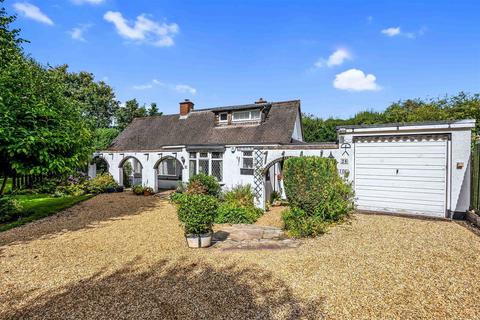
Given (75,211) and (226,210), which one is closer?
(226,210)

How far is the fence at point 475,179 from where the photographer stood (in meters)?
8.05

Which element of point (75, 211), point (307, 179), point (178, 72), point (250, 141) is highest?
point (178, 72)

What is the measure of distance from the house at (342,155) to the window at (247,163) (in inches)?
2.2

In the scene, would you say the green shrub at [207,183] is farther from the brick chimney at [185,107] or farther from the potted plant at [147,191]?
the brick chimney at [185,107]

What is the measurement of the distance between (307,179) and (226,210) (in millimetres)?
3649

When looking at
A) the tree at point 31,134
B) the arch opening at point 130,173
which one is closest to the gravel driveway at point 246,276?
the tree at point 31,134

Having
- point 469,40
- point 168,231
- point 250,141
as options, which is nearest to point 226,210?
point 168,231

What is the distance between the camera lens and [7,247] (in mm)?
6930

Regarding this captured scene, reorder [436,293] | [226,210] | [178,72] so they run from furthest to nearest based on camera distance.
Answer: [178,72] < [226,210] < [436,293]

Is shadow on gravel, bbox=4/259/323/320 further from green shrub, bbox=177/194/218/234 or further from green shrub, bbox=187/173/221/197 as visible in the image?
green shrub, bbox=187/173/221/197

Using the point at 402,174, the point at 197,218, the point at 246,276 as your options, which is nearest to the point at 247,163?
the point at 402,174

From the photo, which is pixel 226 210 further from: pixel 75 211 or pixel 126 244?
pixel 75 211

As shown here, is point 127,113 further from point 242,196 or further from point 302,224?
point 302,224

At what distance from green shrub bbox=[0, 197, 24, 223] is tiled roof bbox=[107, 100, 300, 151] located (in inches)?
364
